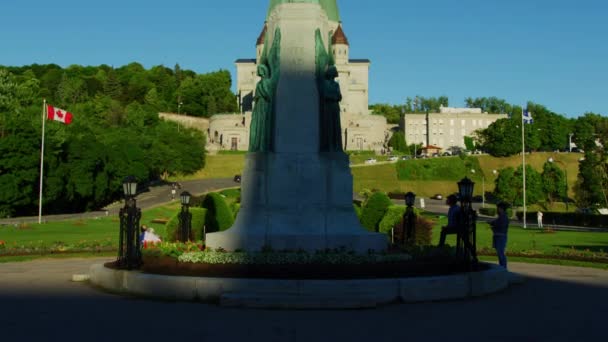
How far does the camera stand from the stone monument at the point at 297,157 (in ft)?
49.5

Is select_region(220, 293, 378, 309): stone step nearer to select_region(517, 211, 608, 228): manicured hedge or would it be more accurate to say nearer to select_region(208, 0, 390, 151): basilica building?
select_region(517, 211, 608, 228): manicured hedge

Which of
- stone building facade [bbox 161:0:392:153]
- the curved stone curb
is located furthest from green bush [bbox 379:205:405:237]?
stone building facade [bbox 161:0:392:153]

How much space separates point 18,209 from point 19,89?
24755 millimetres

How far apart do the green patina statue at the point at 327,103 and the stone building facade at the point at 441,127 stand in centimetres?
13687

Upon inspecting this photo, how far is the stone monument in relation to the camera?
15.1 m

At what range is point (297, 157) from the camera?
50.7ft

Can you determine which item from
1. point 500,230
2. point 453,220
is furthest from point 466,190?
point 500,230

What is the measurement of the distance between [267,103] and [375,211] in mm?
11957

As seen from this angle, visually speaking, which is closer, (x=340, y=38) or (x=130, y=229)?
(x=130, y=229)

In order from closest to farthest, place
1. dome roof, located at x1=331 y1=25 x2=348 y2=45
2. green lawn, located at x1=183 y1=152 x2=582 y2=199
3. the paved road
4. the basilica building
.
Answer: the paved road < green lawn, located at x1=183 y1=152 x2=582 y2=199 < dome roof, located at x1=331 y1=25 x2=348 y2=45 < the basilica building

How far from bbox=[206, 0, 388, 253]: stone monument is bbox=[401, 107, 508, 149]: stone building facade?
5391 inches

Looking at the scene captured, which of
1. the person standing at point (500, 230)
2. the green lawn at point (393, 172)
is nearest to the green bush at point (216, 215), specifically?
the person standing at point (500, 230)

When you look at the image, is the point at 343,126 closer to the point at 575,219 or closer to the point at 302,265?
the point at 575,219

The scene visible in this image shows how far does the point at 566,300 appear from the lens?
1212cm
